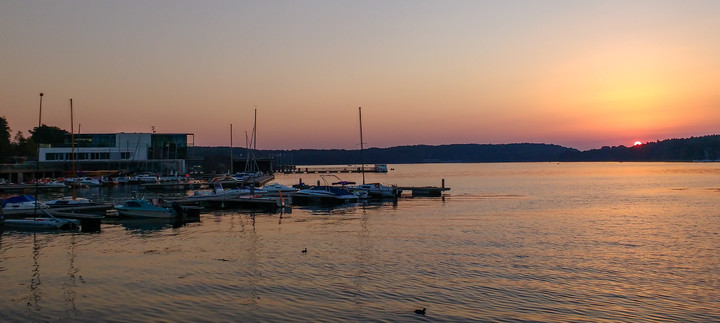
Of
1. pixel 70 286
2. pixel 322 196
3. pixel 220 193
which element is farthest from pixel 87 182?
pixel 70 286

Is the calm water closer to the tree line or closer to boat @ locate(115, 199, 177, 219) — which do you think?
boat @ locate(115, 199, 177, 219)

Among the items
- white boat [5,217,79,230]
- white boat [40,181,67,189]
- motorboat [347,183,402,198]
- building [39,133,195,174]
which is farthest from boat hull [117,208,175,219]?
building [39,133,195,174]

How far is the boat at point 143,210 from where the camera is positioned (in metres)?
44.8

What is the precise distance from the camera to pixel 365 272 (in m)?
24.4

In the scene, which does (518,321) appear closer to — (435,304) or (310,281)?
(435,304)

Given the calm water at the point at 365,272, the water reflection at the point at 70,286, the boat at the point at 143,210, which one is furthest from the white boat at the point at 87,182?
the water reflection at the point at 70,286

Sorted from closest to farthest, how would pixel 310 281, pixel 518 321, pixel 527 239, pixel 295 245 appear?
pixel 518 321 → pixel 310 281 → pixel 295 245 → pixel 527 239

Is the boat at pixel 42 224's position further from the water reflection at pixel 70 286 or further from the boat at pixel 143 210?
the water reflection at pixel 70 286

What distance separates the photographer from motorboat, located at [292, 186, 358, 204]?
62.5 metres

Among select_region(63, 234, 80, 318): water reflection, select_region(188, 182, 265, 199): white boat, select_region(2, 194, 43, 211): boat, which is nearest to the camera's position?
select_region(63, 234, 80, 318): water reflection

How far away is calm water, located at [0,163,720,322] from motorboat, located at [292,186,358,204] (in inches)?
742

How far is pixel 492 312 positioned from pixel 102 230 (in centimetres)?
2994

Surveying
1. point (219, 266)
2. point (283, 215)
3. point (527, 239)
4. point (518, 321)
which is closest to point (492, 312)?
point (518, 321)

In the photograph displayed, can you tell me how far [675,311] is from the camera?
18.5m
